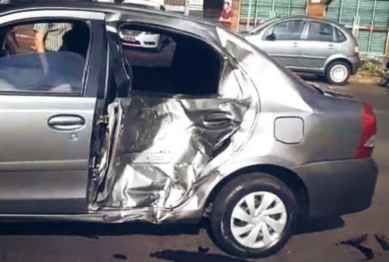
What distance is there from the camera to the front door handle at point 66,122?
14.7 feet

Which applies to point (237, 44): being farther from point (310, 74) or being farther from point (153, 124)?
point (310, 74)

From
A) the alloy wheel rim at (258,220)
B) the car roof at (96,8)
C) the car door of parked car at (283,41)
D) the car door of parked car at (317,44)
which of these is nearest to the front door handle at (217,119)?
the alloy wheel rim at (258,220)

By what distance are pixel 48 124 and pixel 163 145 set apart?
0.83 metres

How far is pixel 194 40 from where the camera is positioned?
193 inches

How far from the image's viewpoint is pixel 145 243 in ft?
17.0

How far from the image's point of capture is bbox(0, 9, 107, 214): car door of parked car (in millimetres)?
4461

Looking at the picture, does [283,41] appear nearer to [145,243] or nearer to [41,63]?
[145,243]

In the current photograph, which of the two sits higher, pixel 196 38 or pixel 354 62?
pixel 196 38

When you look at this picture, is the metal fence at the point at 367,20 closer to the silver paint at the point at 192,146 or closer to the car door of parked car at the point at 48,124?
the silver paint at the point at 192,146

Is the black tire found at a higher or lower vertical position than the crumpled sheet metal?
lower

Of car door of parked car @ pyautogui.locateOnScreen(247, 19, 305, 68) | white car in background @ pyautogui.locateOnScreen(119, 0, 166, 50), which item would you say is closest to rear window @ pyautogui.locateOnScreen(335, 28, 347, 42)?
car door of parked car @ pyautogui.locateOnScreen(247, 19, 305, 68)

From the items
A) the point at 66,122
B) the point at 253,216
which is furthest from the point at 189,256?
the point at 66,122

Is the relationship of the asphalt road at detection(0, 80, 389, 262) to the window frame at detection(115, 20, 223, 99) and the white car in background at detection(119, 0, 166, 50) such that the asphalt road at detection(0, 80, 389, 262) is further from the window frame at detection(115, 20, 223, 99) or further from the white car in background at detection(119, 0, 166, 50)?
→ the white car in background at detection(119, 0, 166, 50)

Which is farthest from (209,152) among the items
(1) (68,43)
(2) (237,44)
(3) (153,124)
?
(1) (68,43)
